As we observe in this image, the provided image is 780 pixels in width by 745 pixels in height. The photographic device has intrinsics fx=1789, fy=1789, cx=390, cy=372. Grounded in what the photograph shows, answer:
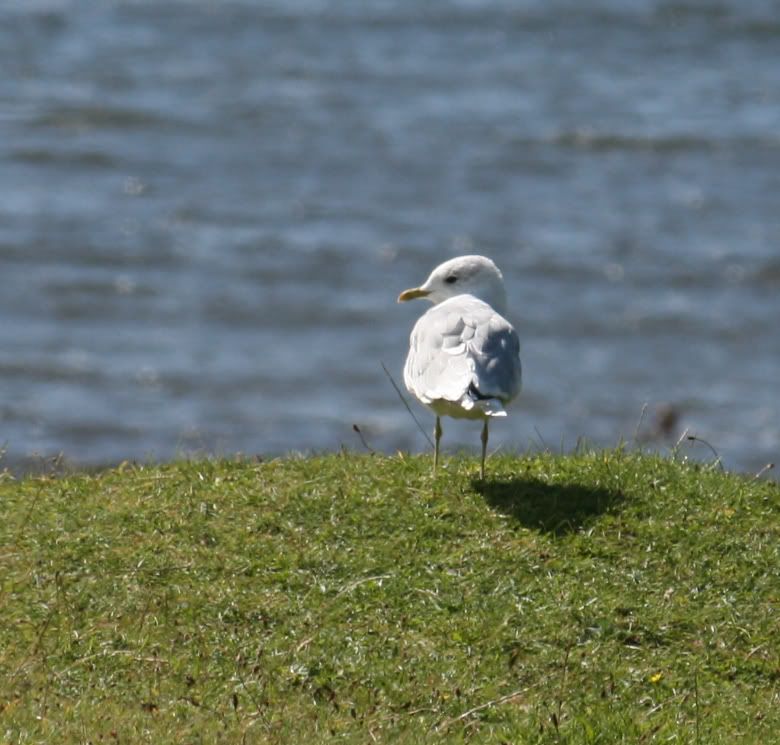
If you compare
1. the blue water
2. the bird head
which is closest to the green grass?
the bird head

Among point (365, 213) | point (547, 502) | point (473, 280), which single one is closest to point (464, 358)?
point (547, 502)

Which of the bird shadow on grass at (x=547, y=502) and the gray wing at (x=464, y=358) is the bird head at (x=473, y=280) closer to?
the gray wing at (x=464, y=358)

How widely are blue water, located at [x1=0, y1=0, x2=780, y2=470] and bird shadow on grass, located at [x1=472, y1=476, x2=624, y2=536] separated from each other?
2.09 meters

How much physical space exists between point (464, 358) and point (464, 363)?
5 cm

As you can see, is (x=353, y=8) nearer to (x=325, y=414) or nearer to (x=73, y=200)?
(x=73, y=200)

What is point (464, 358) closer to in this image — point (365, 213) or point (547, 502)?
point (547, 502)

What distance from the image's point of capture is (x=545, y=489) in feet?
26.9

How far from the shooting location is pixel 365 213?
2288cm

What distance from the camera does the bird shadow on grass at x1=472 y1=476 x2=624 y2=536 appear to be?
7.88m

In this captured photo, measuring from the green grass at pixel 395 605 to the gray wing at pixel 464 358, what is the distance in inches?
18.9

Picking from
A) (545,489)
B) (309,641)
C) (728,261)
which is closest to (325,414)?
(728,261)

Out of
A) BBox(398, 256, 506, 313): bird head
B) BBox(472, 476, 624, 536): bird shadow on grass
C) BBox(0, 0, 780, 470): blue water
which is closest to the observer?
BBox(472, 476, 624, 536): bird shadow on grass

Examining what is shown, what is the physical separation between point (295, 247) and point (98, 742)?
51.8 ft

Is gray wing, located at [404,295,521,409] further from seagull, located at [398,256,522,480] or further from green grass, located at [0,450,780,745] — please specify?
green grass, located at [0,450,780,745]
